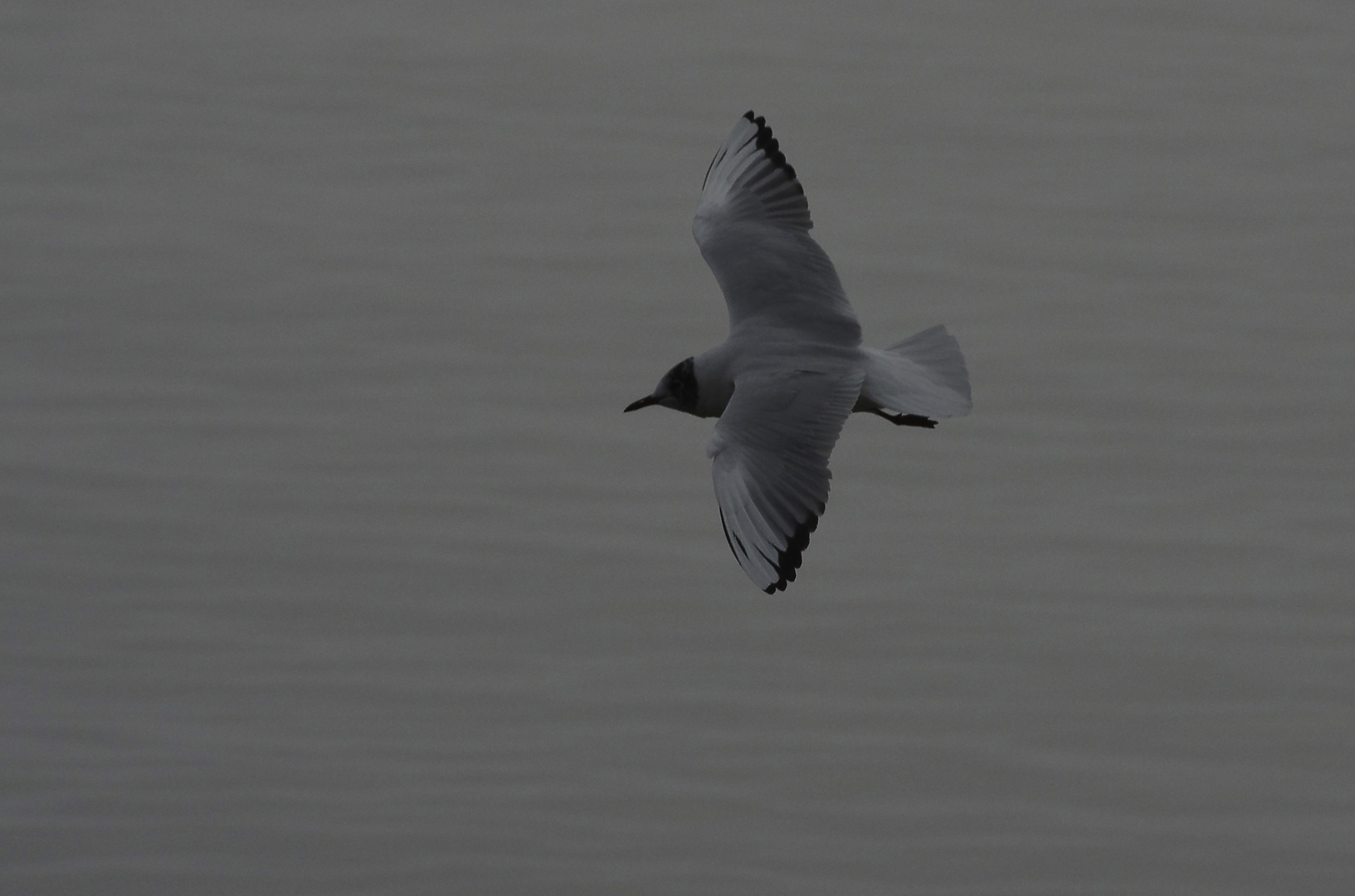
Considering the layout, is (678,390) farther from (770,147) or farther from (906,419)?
(770,147)

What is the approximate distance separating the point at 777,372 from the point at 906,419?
514 millimetres

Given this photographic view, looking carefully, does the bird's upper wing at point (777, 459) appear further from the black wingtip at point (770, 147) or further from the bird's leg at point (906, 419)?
the black wingtip at point (770, 147)

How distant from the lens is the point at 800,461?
227 inches

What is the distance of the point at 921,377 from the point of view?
642 cm

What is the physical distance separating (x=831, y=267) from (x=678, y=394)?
0.67m

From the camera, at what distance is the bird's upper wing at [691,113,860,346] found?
21.5 feet

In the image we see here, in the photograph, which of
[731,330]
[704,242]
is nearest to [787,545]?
[731,330]

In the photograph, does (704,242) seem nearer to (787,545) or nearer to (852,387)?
(852,387)

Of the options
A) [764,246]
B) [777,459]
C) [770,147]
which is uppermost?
[770,147]

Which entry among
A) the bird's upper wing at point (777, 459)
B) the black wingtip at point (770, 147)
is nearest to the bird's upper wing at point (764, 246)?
the black wingtip at point (770, 147)

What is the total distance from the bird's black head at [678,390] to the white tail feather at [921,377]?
48cm

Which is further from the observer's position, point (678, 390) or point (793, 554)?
point (678, 390)

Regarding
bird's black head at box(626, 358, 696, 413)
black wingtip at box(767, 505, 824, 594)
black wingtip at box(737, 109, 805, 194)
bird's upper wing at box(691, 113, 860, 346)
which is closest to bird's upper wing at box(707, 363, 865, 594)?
black wingtip at box(767, 505, 824, 594)

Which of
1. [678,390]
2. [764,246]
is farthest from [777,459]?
[764,246]
